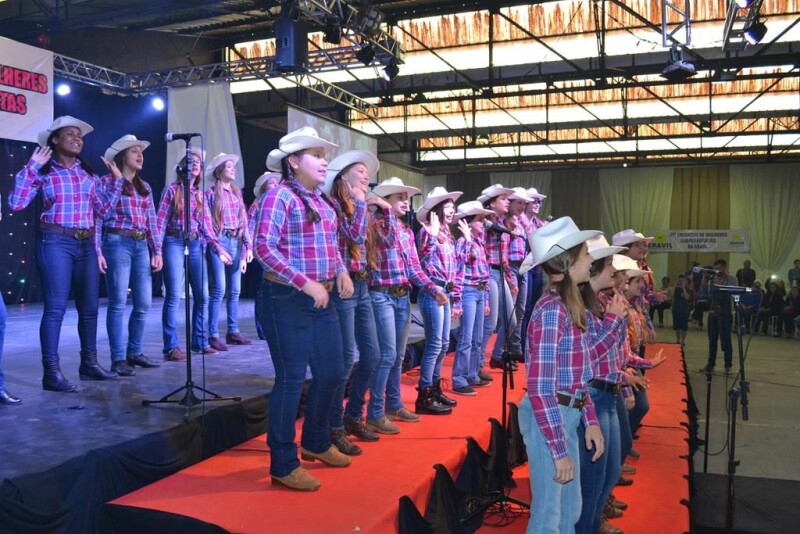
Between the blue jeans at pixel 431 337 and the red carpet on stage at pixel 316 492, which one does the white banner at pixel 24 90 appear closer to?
the blue jeans at pixel 431 337

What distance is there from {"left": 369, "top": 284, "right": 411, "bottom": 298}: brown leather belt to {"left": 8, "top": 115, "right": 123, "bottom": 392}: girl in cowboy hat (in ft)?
6.36

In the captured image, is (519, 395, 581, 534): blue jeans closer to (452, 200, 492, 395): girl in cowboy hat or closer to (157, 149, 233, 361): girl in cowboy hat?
(452, 200, 492, 395): girl in cowboy hat

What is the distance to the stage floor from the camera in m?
3.26

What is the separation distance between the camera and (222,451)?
408cm

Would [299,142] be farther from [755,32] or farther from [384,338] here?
[755,32]

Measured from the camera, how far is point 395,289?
4.50m

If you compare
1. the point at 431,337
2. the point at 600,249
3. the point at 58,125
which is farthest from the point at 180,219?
the point at 600,249

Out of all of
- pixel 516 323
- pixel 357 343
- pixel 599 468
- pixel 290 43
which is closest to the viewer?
pixel 599 468

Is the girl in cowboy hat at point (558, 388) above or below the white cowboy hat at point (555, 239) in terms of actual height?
below

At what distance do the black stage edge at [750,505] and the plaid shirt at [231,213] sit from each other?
4.20 m

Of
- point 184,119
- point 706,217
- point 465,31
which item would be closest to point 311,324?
point 184,119

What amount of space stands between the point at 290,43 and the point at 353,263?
671cm

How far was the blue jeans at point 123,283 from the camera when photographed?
5035 millimetres

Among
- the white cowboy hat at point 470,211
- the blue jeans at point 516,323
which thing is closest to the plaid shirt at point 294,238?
the white cowboy hat at point 470,211
